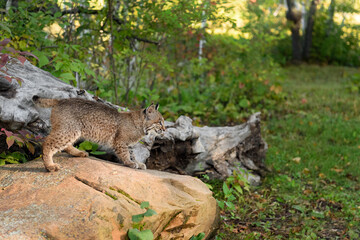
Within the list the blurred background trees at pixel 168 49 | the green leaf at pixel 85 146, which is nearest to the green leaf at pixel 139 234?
the green leaf at pixel 85 146

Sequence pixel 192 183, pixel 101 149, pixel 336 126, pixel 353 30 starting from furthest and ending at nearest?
pixel 353 30
pixel 336 126
pixel 101 149
pixel 192 183

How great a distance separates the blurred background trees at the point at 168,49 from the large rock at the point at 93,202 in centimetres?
178

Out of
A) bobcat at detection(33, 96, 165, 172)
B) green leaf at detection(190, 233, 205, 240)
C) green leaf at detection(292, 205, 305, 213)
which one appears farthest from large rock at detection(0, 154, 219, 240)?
green leaf at detection(292, 205, 305, 213)

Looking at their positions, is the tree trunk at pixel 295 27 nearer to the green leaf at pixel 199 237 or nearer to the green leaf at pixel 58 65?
the green leaf at pixel 58 65

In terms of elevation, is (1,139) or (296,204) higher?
(1,139)

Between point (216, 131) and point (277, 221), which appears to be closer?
point (277, 221)

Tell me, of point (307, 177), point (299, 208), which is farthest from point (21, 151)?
point (307, 177)

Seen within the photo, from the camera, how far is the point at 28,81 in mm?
5191

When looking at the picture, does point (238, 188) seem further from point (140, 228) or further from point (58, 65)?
point (58, 65)

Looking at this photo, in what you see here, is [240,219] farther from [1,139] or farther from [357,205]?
[1,139]

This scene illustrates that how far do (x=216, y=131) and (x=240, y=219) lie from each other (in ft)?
6.10

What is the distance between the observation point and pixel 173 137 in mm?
6266

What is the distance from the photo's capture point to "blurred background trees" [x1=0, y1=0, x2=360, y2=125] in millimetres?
6586

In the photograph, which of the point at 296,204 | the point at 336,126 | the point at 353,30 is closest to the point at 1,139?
the point at 296,204
